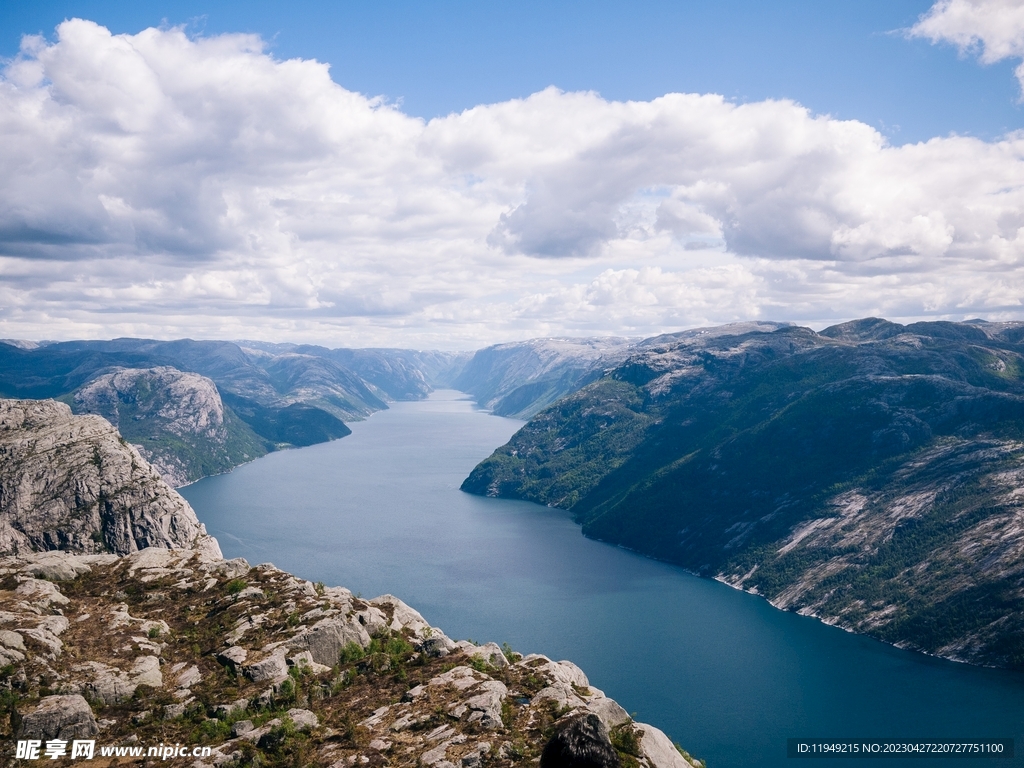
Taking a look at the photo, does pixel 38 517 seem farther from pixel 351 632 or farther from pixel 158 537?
pixel 351 632

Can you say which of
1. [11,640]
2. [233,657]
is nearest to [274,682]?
[233,657]

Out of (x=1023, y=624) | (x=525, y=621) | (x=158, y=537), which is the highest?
(x=158, y=537)

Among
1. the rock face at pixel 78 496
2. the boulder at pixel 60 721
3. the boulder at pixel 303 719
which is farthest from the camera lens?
the rock face at pixel 78 496

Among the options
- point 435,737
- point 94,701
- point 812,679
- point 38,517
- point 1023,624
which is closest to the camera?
point 435,737

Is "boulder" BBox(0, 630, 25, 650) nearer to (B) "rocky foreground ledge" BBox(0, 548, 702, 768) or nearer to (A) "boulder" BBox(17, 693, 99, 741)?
(B) "rocky foreground ledge" BBox(0, 548, 702, 768)

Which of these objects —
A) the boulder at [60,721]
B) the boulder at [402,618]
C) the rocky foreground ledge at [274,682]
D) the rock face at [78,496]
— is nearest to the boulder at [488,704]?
the rocky foreground ledge at [274,682]

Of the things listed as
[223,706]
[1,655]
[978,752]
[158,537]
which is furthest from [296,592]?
[978,752]

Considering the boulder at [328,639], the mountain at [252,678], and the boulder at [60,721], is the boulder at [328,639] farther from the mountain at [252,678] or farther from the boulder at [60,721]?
the boulder at [60,721]
